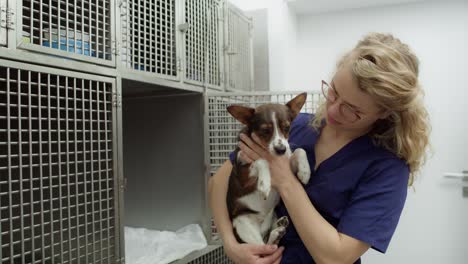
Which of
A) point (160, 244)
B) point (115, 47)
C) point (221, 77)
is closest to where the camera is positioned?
point (115, 47)

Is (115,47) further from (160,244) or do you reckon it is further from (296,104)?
(160,244)

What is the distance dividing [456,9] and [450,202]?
53.5 inches

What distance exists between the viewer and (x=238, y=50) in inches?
95.9

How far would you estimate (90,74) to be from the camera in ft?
4.49

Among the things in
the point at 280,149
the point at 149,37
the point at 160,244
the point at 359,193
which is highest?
the point at 149,37

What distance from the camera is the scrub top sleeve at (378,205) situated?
1.01m

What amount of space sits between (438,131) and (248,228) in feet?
6.54

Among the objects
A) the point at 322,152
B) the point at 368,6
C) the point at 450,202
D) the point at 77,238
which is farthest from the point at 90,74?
the point at 450,202

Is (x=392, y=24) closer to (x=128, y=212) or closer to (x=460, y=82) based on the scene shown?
(x=460, y=82)

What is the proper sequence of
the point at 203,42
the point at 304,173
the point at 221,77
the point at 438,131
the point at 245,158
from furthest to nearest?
the point at 438,131 < the point at 221,77 < the point at 203,42 < the point at 245,158 < the point at 304,173

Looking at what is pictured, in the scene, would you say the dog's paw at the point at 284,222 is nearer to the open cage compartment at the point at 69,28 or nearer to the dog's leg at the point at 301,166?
the dog's leg at the point at 301,166

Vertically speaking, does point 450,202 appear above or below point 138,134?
below

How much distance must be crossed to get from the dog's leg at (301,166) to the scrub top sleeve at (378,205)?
0.53ft

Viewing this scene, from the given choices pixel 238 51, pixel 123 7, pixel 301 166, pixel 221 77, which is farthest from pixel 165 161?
pixel 301 166
